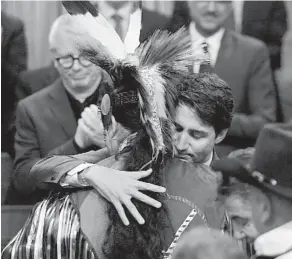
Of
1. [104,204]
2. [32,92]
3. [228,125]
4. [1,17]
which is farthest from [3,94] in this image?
[228,125]

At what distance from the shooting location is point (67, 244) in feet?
5.73

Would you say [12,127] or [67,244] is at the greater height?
[12,127]

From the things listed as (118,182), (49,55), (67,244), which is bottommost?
(67,244)

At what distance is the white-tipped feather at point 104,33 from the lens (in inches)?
70.6

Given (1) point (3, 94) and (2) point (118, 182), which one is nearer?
(2) point (118, 182)

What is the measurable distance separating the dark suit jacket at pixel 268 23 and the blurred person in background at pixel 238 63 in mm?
20

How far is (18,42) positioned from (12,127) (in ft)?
0.84

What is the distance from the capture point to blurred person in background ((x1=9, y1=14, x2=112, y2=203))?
6.57 ft

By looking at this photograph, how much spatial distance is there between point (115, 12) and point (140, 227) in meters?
0.63

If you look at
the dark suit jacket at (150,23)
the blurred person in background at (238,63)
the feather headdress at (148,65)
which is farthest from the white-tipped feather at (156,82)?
the blurred person in background at (238,63)

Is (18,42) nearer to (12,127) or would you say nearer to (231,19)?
(12,127)

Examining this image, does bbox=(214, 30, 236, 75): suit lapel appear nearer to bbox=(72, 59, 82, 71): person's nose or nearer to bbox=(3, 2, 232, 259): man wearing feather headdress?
bbox=(3, 2, 232, 259): man wearing feather headdress

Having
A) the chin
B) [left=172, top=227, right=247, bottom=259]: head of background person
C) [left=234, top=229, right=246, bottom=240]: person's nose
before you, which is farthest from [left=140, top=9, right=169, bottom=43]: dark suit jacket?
[left=172, top=227, right=247, bottom=259]: head of background person

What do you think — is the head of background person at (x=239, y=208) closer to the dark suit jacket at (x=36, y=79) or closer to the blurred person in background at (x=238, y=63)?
the blurred person in background at (x=238, y=63)
